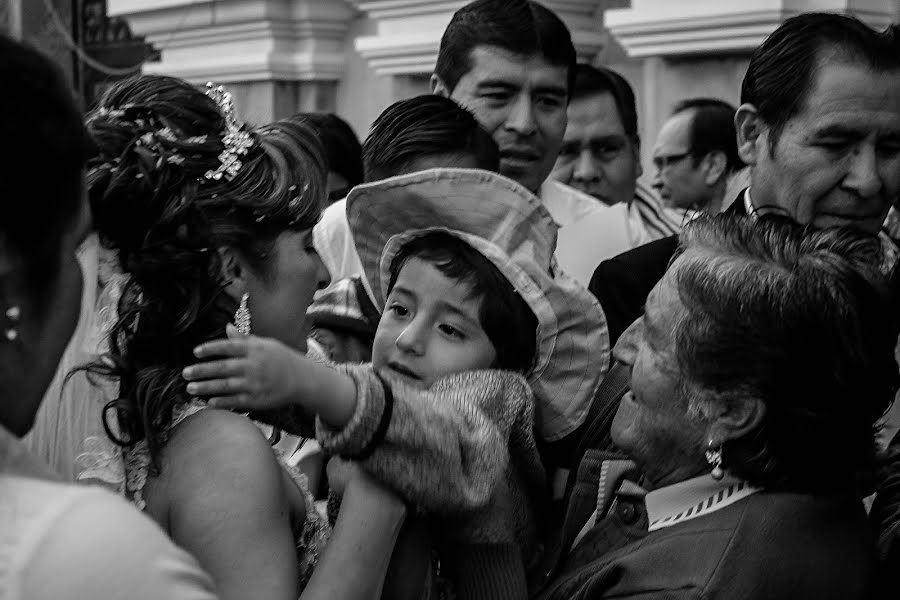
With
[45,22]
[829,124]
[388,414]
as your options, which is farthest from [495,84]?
[45,22]

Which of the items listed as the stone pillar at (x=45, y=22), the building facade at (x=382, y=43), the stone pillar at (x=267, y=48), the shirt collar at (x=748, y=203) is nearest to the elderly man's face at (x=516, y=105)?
the shirt collar at (x=748, y=203)

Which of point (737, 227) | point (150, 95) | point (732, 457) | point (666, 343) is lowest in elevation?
point (732, 457)

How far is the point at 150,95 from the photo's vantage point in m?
2.00

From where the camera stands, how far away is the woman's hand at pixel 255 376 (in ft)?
5.34

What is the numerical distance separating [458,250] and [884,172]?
971 millimetres

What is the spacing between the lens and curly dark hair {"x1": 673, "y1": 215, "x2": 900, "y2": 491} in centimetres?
190

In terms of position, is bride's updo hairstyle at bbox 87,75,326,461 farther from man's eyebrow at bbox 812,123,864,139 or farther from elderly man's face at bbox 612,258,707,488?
man's eyebrow at bbox 812,123,864,139

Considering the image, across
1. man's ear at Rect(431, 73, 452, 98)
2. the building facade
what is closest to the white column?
the building facade

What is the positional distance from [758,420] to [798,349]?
129mm

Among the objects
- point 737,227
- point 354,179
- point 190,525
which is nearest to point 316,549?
point 190,525

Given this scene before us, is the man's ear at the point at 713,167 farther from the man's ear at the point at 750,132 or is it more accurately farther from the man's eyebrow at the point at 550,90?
the man's ear at the point at 750,132

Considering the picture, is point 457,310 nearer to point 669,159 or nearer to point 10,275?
point 10,275

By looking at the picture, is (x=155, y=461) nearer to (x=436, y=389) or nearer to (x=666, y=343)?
(x=436, y=389)

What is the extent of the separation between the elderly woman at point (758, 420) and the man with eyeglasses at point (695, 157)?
2.94m
